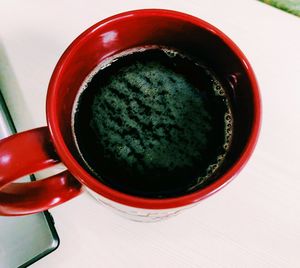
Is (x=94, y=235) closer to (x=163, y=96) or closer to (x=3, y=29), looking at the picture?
(x=163, y=96)

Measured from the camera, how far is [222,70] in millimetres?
404

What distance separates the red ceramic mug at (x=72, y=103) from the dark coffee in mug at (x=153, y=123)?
2cm

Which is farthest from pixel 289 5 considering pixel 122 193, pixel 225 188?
pixel 122 193

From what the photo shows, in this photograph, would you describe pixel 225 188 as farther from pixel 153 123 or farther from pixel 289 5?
pixel 289 5

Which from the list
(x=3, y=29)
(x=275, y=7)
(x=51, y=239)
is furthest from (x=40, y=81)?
(x=275, y=7)

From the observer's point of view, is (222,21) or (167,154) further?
(222,21)

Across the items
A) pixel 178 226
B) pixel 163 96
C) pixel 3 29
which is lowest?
pixel 178 226

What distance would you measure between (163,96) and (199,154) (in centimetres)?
7

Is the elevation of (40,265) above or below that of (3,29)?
below

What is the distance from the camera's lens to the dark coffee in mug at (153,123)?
401mm

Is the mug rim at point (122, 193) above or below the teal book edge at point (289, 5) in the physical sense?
below

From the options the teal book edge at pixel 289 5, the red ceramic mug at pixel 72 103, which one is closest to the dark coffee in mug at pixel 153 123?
the red ceramic mug at pixel 72 103

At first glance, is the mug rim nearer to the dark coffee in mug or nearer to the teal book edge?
the dark coffee in mug

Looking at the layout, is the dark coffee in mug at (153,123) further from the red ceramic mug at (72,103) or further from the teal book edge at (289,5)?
the teal book edge at (289,5)
